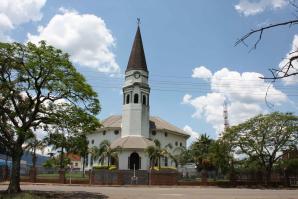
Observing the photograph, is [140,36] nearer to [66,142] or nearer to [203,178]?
[203,178]

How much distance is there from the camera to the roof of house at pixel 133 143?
58.2 meters

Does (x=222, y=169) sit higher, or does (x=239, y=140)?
(x=239, y=140)

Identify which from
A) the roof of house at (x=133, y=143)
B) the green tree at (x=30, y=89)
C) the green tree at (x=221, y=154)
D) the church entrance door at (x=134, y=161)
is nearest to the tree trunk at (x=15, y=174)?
the green tree at (x=30, y=89)

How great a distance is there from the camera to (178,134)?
7150cm

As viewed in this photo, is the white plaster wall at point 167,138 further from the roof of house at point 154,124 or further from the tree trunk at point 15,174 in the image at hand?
the tree trunk at point 15,174

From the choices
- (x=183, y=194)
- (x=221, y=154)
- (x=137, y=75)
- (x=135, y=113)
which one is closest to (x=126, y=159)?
(x=135, y=113)

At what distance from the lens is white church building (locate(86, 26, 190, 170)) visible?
5853 cm

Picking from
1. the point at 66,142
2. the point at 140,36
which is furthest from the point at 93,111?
the point at 140,36

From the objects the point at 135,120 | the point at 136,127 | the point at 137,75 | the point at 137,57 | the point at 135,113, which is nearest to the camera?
the point at 136,127

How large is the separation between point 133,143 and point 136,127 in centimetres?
416

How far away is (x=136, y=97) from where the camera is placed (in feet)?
211

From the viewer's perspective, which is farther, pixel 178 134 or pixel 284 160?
pixel 178 134

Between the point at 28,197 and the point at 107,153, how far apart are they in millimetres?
35189

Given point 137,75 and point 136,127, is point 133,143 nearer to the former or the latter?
point 136,127
